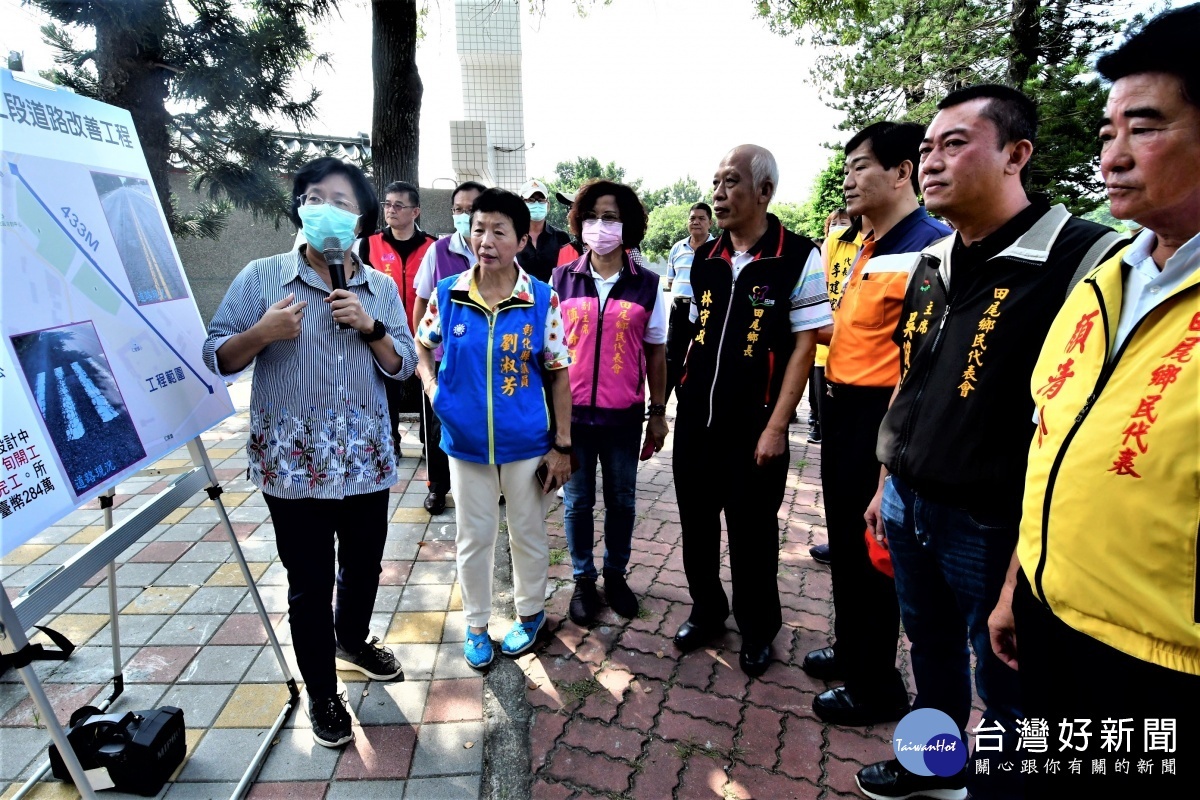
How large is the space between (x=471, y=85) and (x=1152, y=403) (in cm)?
1326

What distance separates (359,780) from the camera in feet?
6.42

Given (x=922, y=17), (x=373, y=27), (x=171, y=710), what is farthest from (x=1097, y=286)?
(x=922, y=17)

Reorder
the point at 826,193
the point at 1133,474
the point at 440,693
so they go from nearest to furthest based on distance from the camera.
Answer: the point at 1133,474
the point at 440,693
the point at 826,193

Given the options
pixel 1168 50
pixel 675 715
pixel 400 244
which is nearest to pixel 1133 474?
pixel 1168 50

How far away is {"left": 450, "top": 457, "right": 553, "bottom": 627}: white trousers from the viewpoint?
2.44 metres

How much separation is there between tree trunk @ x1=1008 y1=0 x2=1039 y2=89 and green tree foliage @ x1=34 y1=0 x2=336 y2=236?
9.73m

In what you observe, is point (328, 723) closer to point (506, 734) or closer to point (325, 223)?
point (506, 734)

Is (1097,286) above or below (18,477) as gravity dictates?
above

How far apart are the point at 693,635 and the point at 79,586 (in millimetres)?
2127

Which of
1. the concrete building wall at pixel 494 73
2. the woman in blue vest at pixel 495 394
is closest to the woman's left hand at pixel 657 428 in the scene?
the woman in blue vest at pixel 495 394

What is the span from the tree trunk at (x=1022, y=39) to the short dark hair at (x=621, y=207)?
32.2 feet

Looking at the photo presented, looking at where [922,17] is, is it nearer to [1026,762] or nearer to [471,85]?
[471,85]

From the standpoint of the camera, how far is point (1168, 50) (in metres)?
1.03

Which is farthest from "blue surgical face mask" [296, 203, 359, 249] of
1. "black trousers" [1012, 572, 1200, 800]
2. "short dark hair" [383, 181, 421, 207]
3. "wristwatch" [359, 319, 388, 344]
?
"short dark hair" [383, 181, 421, 207]
